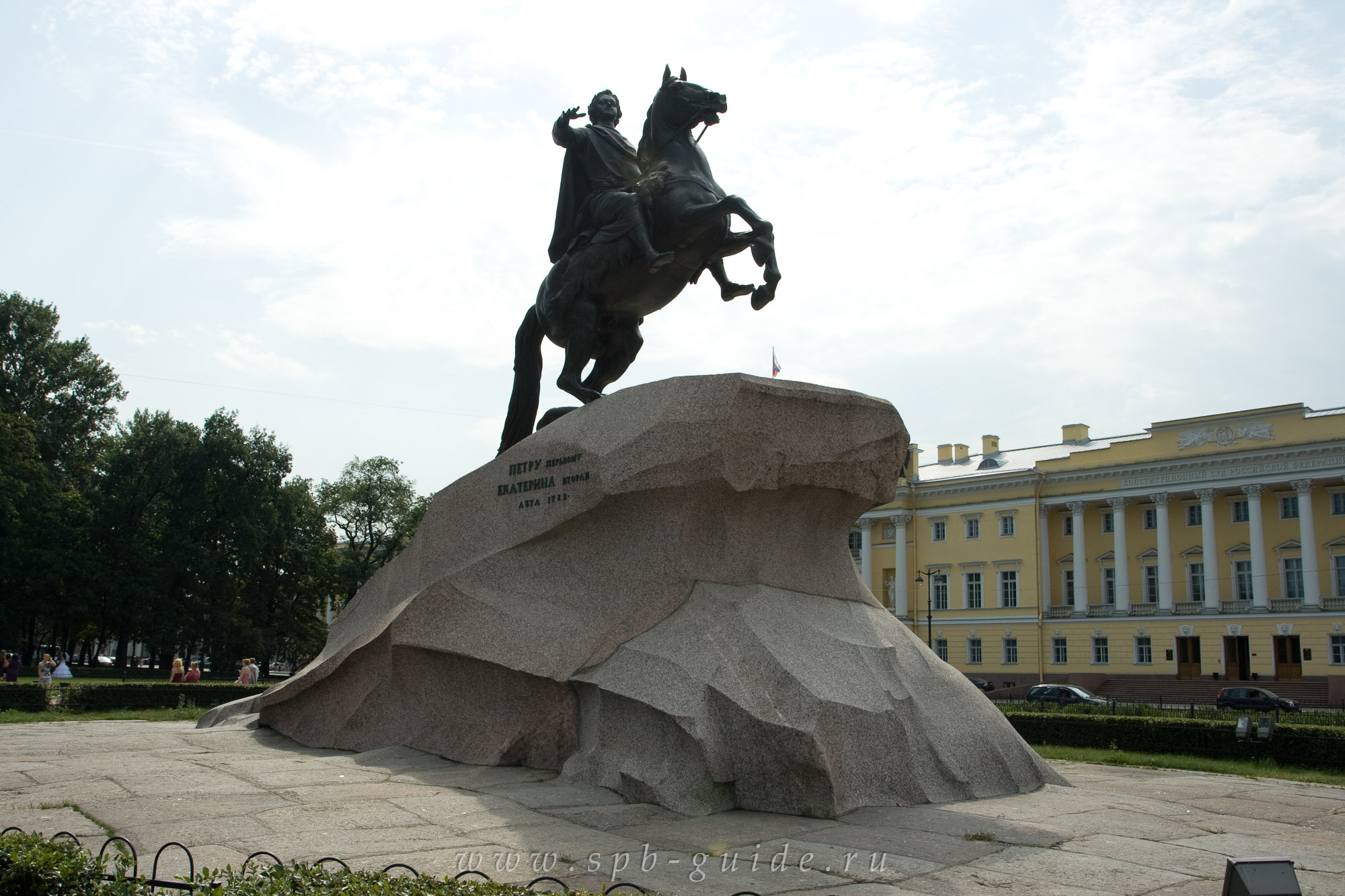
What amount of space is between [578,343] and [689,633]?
3.79 metres

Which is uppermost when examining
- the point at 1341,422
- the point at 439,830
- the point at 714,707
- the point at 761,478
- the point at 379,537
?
the point at 1341,422

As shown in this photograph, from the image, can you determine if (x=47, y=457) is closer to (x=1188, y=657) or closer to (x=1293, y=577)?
(x=1188, y=657)

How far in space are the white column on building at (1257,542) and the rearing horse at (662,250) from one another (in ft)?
152

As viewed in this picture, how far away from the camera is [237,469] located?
45906 millimetres

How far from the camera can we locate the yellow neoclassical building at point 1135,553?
156 feet

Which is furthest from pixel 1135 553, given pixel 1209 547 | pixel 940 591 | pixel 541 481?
pixel 541 481

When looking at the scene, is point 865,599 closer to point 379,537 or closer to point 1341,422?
point 1341,422

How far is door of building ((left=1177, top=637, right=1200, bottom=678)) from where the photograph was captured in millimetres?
49188

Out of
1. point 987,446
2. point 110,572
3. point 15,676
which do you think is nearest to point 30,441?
point 110,572

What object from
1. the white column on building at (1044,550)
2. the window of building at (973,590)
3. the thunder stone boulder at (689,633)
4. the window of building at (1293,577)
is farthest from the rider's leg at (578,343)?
the window of building at (973,590)

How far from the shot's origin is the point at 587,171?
1089cm

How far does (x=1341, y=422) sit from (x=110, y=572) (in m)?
50.2

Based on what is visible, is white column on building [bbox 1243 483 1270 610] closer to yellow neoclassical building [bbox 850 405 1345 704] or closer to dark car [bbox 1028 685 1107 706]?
yellow neoclassical building [bbox 850 405 1345 704]

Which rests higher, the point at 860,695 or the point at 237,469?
the point at 237,469
